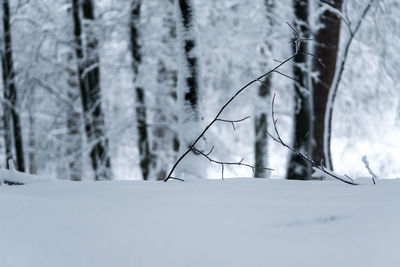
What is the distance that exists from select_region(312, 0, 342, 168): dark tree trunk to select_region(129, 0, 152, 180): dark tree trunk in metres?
3.85

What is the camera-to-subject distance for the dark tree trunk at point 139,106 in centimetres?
862

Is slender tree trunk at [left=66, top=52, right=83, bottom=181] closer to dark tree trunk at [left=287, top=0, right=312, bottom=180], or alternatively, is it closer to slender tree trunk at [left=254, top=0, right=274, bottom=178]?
slender tree trunk at [left=254, top=0, right=274, bottom=178]

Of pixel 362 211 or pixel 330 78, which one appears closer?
pixel 362 211

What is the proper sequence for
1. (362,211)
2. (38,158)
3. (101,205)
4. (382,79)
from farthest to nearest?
(38,158) < (382,79) < (101,205) < (362,211)

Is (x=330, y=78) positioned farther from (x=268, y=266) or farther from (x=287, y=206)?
(x=268, y=266)

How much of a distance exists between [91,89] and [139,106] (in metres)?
1.11

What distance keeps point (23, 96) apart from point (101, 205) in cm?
879

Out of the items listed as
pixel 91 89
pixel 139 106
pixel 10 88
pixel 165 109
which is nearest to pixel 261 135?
pixel 165 109

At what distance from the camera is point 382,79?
→ 8.87 m

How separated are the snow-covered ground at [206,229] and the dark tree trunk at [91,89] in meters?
6.77

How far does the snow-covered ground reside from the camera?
1.17m

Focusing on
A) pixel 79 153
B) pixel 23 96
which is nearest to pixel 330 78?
→ pixel 79 153

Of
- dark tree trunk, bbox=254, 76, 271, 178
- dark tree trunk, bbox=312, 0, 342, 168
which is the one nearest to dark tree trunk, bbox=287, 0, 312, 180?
dark tree trunk, bbox=312, 0, 342, 168

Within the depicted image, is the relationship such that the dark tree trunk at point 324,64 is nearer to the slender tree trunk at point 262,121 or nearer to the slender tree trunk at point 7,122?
the slender tree trunk at point 262,121
